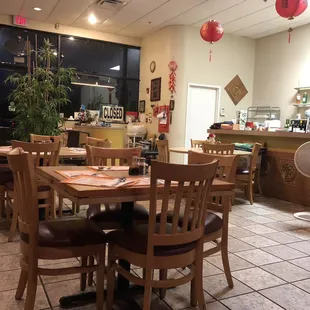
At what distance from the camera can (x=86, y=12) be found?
6.89 meters

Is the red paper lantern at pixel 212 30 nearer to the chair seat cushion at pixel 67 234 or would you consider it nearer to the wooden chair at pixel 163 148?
the wooden chair at pixel 163 148

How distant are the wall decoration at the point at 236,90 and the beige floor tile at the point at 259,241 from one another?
5.30 metres

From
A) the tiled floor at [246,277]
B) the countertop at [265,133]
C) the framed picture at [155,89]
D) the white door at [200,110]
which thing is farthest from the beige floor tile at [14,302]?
the framed picture at [155,89]

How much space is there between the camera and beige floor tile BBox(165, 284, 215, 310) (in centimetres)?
210

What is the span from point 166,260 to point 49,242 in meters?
0.60

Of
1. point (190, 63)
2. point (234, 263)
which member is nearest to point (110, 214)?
point (234, 263)

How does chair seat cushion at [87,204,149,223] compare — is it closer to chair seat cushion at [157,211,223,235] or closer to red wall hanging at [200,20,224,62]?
chair seat cushion at [157,211,223,235]

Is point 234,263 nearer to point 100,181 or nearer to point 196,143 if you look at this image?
point 100,181

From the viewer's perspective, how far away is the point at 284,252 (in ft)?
10.3

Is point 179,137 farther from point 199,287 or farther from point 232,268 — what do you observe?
point 199,287

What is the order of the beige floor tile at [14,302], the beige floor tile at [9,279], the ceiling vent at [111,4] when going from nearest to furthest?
the beige floor tile at [14,302]
the beige floor tile at [9,279]
the ceiling vent at [111,4]

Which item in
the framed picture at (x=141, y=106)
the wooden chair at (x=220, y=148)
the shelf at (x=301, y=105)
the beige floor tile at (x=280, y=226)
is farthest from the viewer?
the framed picture at (x=141, y=106)

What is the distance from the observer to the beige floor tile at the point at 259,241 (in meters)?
3.31

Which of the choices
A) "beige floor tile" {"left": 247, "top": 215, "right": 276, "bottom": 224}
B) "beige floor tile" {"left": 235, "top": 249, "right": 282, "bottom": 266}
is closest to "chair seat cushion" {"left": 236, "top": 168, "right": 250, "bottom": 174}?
"beige floor tile" {"left": 247, "top": 215, "right": 276, "bottom": 224}
